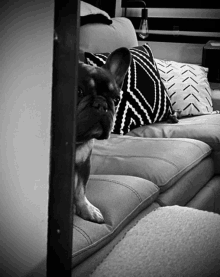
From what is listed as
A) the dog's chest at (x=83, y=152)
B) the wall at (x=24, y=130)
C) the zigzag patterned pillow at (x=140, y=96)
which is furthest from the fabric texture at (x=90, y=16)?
the wall at (x=24, y=130)

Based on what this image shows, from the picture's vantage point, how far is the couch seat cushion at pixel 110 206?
0.99m

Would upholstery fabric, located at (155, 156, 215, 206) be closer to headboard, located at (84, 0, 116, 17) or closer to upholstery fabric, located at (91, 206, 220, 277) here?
upholstery fabric, located at (91, 206, 220, 277)

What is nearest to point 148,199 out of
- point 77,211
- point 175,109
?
point 77,211

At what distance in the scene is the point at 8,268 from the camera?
0.53 metres

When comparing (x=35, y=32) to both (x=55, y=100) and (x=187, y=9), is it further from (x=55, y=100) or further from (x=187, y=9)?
(x=187, y=9)

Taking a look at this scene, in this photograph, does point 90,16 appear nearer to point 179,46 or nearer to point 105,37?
point 105,37

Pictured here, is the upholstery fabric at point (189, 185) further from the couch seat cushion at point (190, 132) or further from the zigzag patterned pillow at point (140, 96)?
the zigzag patterned pillow at point (140, 96)

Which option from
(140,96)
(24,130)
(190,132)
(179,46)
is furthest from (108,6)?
(24,130)

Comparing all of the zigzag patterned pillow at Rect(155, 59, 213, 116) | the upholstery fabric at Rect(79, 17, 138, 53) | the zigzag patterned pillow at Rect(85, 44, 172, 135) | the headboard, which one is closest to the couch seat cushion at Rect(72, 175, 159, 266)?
the zigzag patterned pillow at Rect(85, 44, 172, 135)

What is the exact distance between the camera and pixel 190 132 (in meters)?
2.09

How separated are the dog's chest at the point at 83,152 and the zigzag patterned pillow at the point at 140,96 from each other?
2.91 feet

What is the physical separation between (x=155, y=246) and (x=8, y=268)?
1.06 ft

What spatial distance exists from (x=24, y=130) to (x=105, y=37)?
187 cm

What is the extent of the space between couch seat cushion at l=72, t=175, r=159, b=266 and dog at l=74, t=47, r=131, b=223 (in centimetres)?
4
